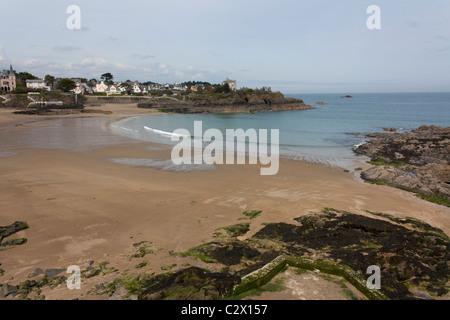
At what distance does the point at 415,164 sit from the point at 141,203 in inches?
710

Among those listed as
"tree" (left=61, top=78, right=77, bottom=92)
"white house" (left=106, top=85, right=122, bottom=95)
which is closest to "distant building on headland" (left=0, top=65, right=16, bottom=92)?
"tree" (left=61, top=78, right=77, bottom=92)

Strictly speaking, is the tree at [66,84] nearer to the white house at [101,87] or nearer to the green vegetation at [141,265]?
the white house at [101,87]

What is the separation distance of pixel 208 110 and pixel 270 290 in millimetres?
67478

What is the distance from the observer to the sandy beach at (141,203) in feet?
23.6

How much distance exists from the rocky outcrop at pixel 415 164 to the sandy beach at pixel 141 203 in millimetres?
1056

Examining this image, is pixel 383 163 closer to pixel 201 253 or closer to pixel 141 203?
pixel 141 203

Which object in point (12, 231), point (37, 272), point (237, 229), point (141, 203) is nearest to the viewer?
point (37, 272)

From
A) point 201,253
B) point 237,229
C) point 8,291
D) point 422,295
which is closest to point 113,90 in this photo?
point 237,229

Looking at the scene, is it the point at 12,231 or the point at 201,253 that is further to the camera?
the point at 12,231

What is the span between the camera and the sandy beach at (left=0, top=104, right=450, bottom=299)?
720 centimetres

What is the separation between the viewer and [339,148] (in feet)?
83.7

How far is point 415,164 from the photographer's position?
18.9 metres

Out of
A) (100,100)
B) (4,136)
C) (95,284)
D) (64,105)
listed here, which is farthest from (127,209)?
(100,100)

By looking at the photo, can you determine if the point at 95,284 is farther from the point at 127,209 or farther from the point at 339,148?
the point at 339,148
